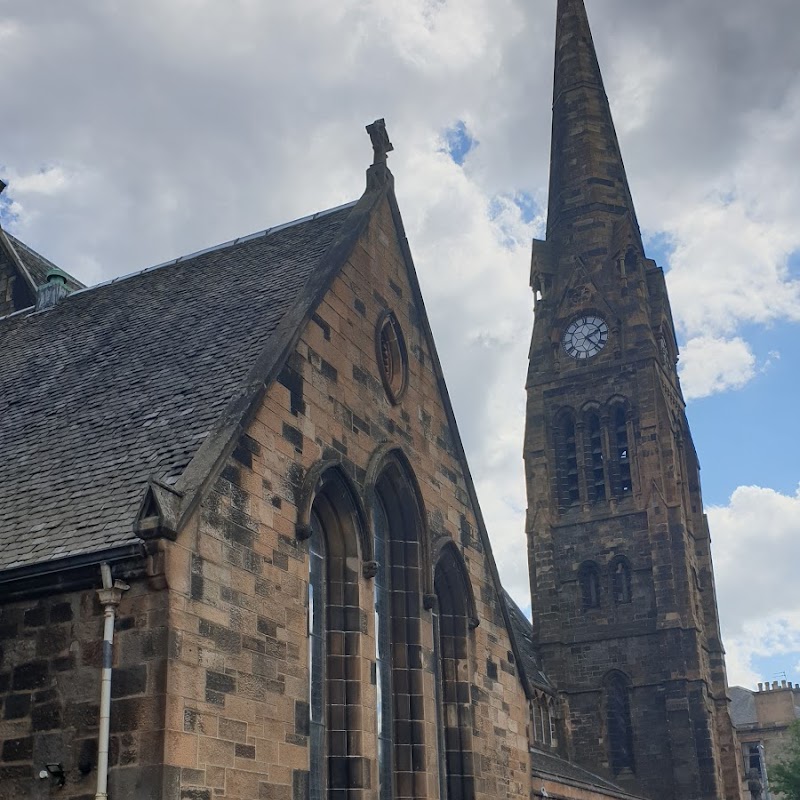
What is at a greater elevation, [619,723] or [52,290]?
[52,290]

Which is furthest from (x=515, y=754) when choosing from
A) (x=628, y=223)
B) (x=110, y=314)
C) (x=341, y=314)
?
(x=628, y=223)

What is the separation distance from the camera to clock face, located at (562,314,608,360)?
51.4 m

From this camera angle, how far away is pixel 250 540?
12.8 m

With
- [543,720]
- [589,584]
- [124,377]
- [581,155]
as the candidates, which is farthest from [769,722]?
Result: [124,377]

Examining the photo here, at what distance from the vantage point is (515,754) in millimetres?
19156

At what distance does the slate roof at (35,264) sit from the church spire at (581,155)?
107 feet

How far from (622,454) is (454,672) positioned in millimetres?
32623

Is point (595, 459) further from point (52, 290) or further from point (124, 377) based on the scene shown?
point (124, 377)

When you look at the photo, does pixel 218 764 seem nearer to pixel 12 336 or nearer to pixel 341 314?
pixel 341 314

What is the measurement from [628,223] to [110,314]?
125 ft

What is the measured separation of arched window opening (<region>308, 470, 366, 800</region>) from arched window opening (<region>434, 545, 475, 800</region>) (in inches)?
108

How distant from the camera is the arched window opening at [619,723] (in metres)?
44.8

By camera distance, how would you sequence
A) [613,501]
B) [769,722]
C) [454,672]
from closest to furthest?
[454,672] < [613,501] < [769,722]

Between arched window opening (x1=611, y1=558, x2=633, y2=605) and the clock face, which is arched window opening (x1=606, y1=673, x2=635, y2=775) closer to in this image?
arched window opening (x1=611, y1=558, x2=633, y2=605)
